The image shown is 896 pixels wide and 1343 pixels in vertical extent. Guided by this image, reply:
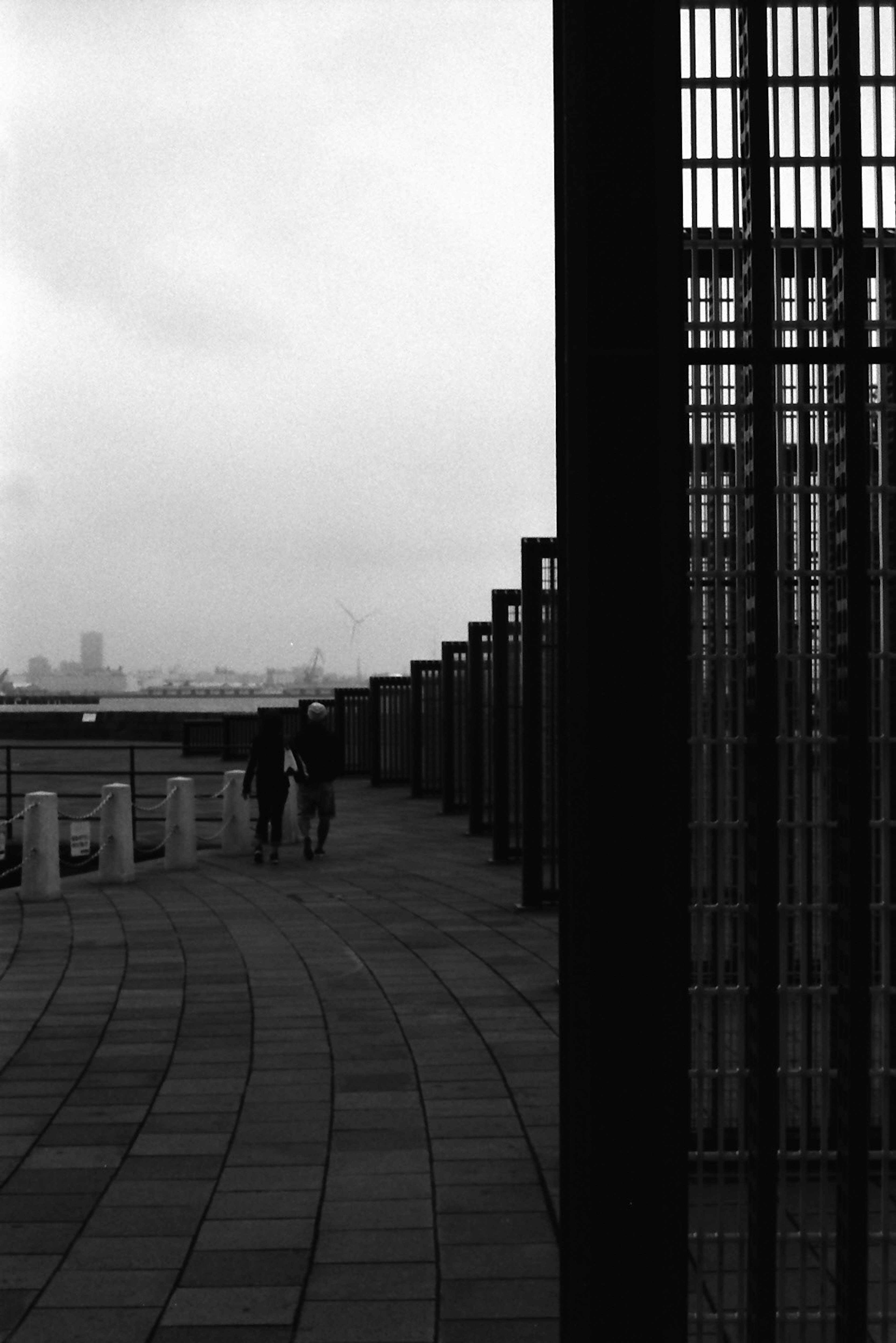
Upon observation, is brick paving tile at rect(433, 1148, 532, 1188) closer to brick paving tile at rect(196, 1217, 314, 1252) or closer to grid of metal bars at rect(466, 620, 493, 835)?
brick paving tile at rect(196, 1217, 314, 1252)

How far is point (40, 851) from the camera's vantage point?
38.7ft

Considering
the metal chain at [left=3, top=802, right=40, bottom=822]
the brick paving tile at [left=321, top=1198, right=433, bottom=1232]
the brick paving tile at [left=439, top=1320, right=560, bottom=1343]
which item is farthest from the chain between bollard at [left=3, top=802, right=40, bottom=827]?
the brick paving tile at [left=439, top=1320, right=560, bottom=1343]

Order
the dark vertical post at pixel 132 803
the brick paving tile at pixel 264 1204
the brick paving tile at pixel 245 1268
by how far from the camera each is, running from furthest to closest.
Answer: the dark vertical post at pixel 132 803 < the brick paving tile at pixel 264 1204 < the brick paving tile at pixel 245 1268

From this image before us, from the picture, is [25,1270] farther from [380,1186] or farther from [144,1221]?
[380,1186]

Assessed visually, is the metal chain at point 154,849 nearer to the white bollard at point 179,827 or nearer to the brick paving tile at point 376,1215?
the white bollard at point 179,827

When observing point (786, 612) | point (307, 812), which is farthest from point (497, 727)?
point (786, 612)

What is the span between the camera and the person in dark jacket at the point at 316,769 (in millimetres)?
13852

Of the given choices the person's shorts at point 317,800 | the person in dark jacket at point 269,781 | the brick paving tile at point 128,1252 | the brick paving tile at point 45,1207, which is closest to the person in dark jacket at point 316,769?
the person's shorts at point 317,800

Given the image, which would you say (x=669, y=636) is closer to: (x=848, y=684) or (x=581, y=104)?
(x=848, y=684)

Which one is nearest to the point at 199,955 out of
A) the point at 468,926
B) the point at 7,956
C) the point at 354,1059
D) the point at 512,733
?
the point at 7,956

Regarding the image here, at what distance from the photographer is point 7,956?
30.2 feet

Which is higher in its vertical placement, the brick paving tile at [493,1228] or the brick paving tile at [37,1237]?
the brick paving tile at [493,1228]

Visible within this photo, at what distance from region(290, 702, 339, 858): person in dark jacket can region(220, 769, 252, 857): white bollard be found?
928 millimetres

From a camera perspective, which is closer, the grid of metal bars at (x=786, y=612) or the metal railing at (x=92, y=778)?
the grid of metal bars at (x=786, y=612)
